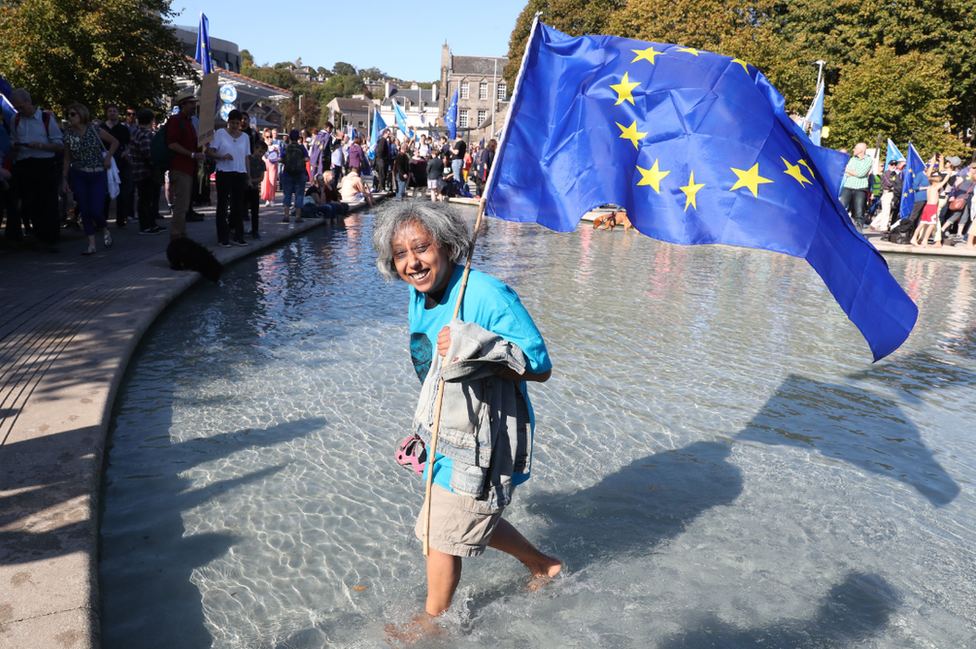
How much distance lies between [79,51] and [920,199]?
19.6m

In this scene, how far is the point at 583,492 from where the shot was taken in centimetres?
445

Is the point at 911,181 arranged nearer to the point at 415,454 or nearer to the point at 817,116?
the point at 817,116

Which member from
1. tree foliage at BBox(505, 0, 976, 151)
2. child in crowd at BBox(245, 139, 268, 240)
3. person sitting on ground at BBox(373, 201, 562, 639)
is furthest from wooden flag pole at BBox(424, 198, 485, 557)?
tree foliage at BBox(505, 0, 976, 151)

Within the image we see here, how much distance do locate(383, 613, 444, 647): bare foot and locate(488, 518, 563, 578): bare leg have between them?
15.6 inches

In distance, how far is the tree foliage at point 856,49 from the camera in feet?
89.8

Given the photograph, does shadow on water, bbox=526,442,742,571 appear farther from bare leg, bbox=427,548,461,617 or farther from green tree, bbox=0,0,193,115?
green tree, bbox=0,0,193,115

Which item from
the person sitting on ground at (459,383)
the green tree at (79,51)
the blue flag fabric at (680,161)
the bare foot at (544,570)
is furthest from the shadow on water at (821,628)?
the green tree at (79,51)

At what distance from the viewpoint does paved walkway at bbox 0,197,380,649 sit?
278 centimetres

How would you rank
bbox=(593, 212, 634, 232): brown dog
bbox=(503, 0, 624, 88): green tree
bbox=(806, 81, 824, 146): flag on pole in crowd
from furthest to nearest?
1. bbox=(503, 0, 624, 88): green tree
2. bbox=(806, 81, 824, 146): flag on pole in crowd
3. bbox=(593, 212, 634, 232): brown dog

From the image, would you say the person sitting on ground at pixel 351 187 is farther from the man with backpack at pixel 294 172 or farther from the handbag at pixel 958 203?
the handbag at pixel 958 203

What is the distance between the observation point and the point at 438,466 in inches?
111

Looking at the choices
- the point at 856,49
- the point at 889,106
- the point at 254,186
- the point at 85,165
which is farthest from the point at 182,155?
the point at 856,49

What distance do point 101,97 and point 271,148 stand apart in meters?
4.13

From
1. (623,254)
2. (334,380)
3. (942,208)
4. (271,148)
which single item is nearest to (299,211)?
(271,148)
